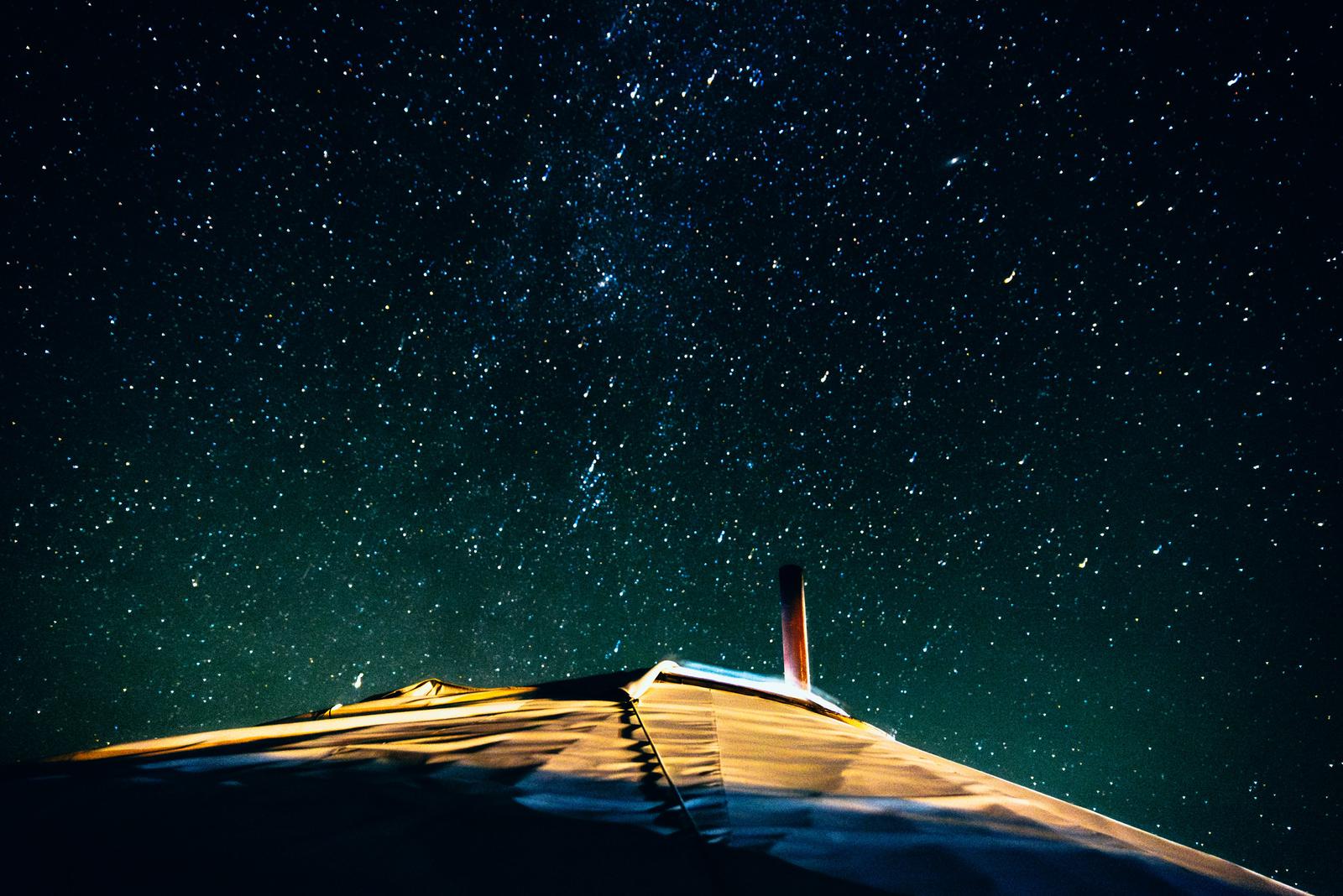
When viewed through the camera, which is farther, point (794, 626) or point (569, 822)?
point (794, 626)

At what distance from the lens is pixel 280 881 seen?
2.63ft

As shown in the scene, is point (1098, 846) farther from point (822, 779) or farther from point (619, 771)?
point (619, 771)

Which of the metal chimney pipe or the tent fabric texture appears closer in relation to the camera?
the tent fabric texture

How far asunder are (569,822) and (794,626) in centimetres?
364

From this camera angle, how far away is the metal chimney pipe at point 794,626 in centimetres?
432

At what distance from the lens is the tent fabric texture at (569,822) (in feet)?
2.69

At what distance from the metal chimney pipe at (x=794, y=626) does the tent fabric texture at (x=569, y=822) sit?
2.79 meters

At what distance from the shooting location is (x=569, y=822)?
0.97m

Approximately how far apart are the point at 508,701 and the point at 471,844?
1.62m

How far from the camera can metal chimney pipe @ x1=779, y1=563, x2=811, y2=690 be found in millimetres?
4316

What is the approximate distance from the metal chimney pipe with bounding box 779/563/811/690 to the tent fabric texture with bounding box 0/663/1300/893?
2788mm

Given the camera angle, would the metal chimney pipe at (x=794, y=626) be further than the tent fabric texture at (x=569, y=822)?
Yes

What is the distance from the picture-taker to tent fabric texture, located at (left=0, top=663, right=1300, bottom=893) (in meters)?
0.82

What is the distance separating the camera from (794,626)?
14.4 ft
